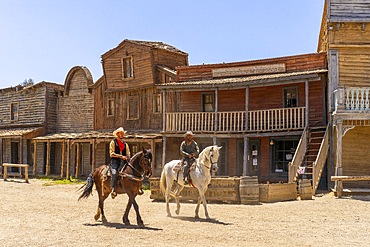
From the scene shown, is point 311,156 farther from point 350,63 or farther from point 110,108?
point 110,108

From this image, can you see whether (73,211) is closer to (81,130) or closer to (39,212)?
(39,212)

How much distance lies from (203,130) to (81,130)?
11632 millimetres

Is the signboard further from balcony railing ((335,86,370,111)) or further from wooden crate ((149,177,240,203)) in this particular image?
wooden crate ((149,177,240,203))

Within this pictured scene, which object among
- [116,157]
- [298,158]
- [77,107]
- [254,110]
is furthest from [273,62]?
[77,107]

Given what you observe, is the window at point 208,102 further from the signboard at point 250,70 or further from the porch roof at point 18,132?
the porch roof at point 18,132

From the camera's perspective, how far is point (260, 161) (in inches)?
901

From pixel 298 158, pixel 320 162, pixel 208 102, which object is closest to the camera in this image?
pixel 320 162

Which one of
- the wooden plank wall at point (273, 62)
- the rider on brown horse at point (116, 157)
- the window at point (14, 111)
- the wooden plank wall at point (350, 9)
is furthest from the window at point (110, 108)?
the rider on brown horse at point (116, 157)

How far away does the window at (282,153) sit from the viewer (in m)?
22.0

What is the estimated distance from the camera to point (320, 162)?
56.9 ft

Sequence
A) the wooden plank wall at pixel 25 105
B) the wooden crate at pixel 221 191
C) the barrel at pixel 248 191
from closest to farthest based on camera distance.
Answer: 1. the barrel at pixel 248 191
2. the wooden crate at pixel 221 191
3. the wooden plank wall at pixel 25 105

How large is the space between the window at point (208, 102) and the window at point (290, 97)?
13.2ft

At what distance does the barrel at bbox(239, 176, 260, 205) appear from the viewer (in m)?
15.2

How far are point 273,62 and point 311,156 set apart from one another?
19.8ft
